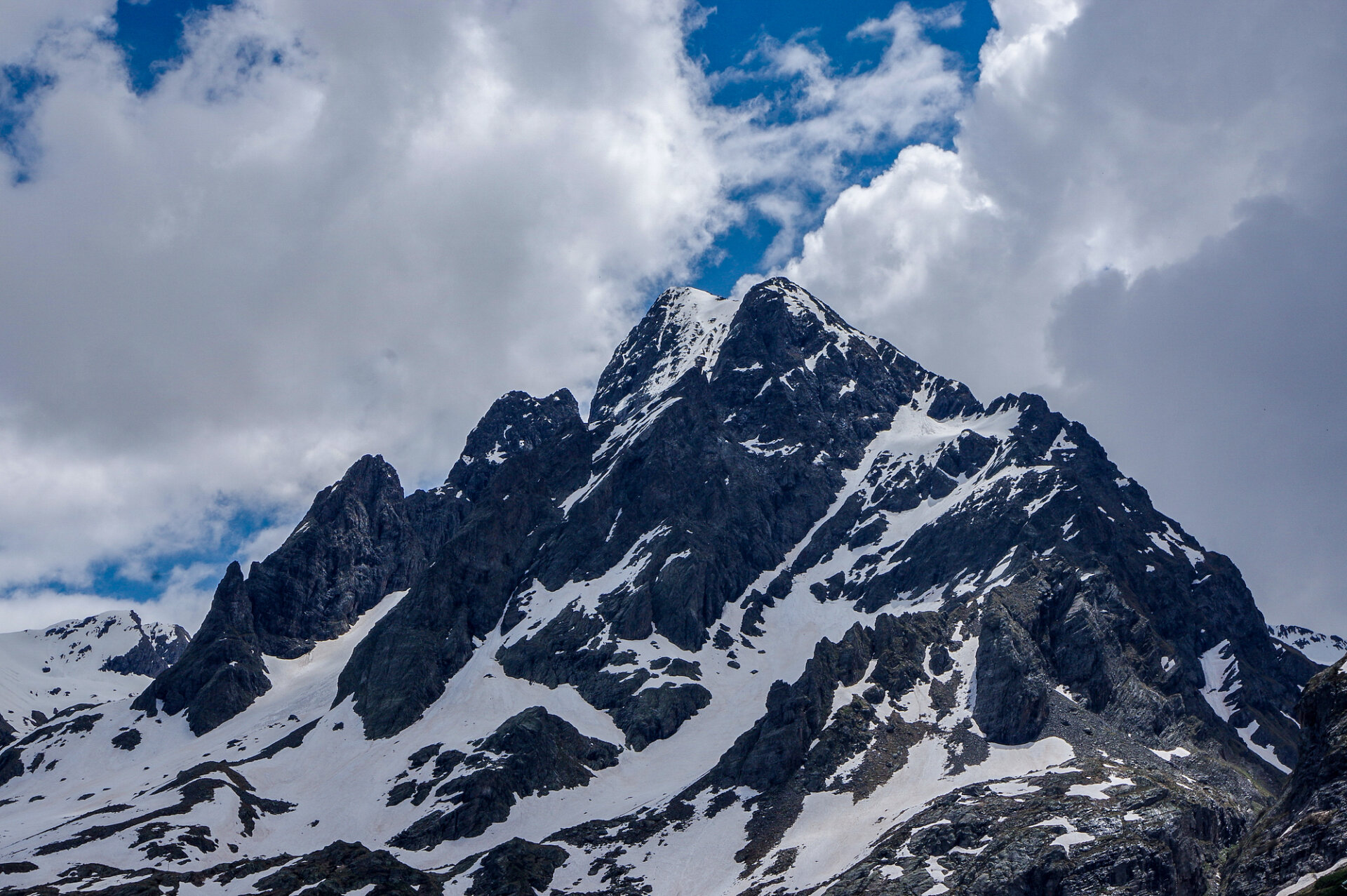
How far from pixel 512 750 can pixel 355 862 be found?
122 feet

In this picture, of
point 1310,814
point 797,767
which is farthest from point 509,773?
point 1310,814

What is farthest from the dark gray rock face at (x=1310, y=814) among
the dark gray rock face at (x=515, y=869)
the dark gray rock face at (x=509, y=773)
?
the dark gray rock face at (x=509, y=773)

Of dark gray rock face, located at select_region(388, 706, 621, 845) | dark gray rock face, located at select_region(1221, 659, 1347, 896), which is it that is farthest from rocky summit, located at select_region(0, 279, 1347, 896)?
dark gray rock face, located at select_region(1221, 659, 1347, 896)

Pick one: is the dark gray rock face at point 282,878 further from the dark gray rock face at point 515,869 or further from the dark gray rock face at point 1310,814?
the dark gray rock face at point 1310,814

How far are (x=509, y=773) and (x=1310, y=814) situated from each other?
123273mm

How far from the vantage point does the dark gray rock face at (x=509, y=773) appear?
149000 mm

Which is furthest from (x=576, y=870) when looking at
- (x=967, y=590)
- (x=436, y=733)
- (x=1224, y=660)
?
(x=1224, y=660)

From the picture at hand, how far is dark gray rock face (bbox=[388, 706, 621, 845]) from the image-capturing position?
149 m

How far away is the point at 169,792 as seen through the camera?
160 m

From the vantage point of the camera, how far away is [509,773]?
158m

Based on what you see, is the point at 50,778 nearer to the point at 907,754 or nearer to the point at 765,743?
the point at 765,743

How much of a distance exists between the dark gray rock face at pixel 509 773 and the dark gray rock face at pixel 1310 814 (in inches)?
4435

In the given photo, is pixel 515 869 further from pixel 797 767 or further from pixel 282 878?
pixel 797 767

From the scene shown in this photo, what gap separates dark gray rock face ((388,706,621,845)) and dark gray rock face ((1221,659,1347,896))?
11265 centimetres
